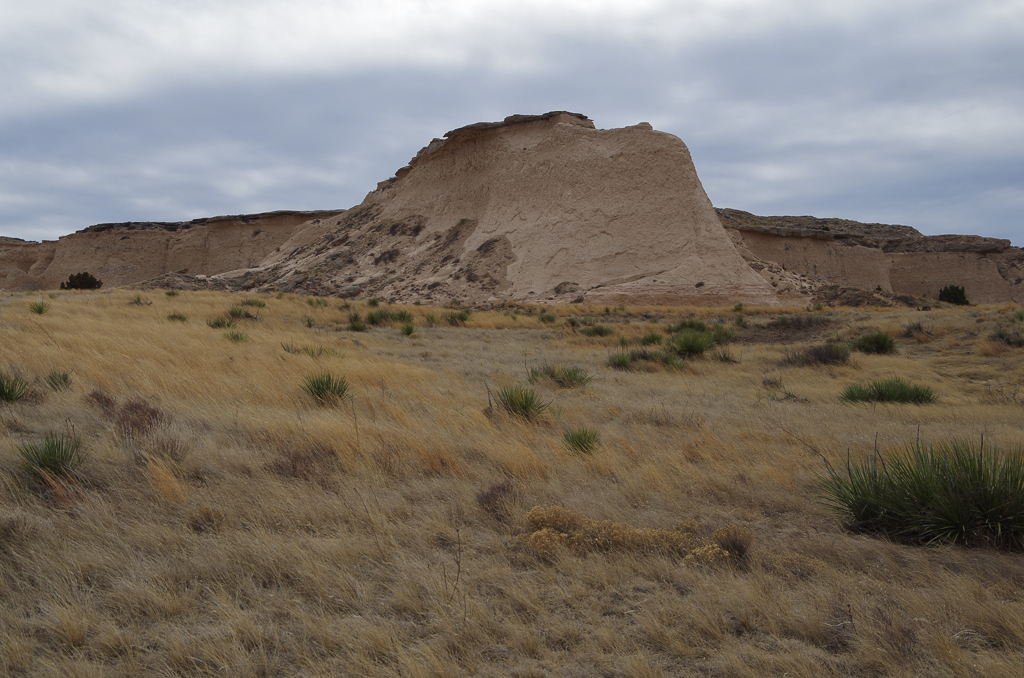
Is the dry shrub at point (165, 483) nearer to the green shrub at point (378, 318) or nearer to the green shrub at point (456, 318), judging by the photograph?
the green shrub at point (378, 318)

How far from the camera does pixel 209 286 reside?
33.2 metres

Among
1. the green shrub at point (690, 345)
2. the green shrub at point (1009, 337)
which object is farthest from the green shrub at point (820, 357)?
the green shrub at point (1009, 337)

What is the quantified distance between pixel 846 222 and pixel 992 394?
49.9 metres

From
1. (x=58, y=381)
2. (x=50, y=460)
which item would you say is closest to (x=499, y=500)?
(x=50, y=460)

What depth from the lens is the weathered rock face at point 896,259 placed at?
3856 centimetres

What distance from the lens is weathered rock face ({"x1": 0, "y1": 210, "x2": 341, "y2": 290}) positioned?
1756 inches

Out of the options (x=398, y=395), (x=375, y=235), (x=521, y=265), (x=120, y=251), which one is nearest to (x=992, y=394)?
(x=398, y=395)

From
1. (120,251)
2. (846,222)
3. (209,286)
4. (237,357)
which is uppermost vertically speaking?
(846,222)

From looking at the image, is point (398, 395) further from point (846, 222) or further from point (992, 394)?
point (846, 222)

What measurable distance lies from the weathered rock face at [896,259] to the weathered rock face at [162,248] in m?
33.1

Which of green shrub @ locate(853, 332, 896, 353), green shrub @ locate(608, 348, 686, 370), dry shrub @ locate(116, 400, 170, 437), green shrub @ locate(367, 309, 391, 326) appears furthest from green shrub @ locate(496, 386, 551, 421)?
green shrub @ locate(367, 309, 391, 326)

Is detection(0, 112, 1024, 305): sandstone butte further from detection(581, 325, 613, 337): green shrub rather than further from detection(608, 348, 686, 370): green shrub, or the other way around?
detection(608, 348, 686, 370): green shrub

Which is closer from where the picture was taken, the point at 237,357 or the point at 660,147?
the point at 237,357

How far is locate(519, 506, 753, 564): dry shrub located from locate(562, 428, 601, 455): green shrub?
1.47 m
